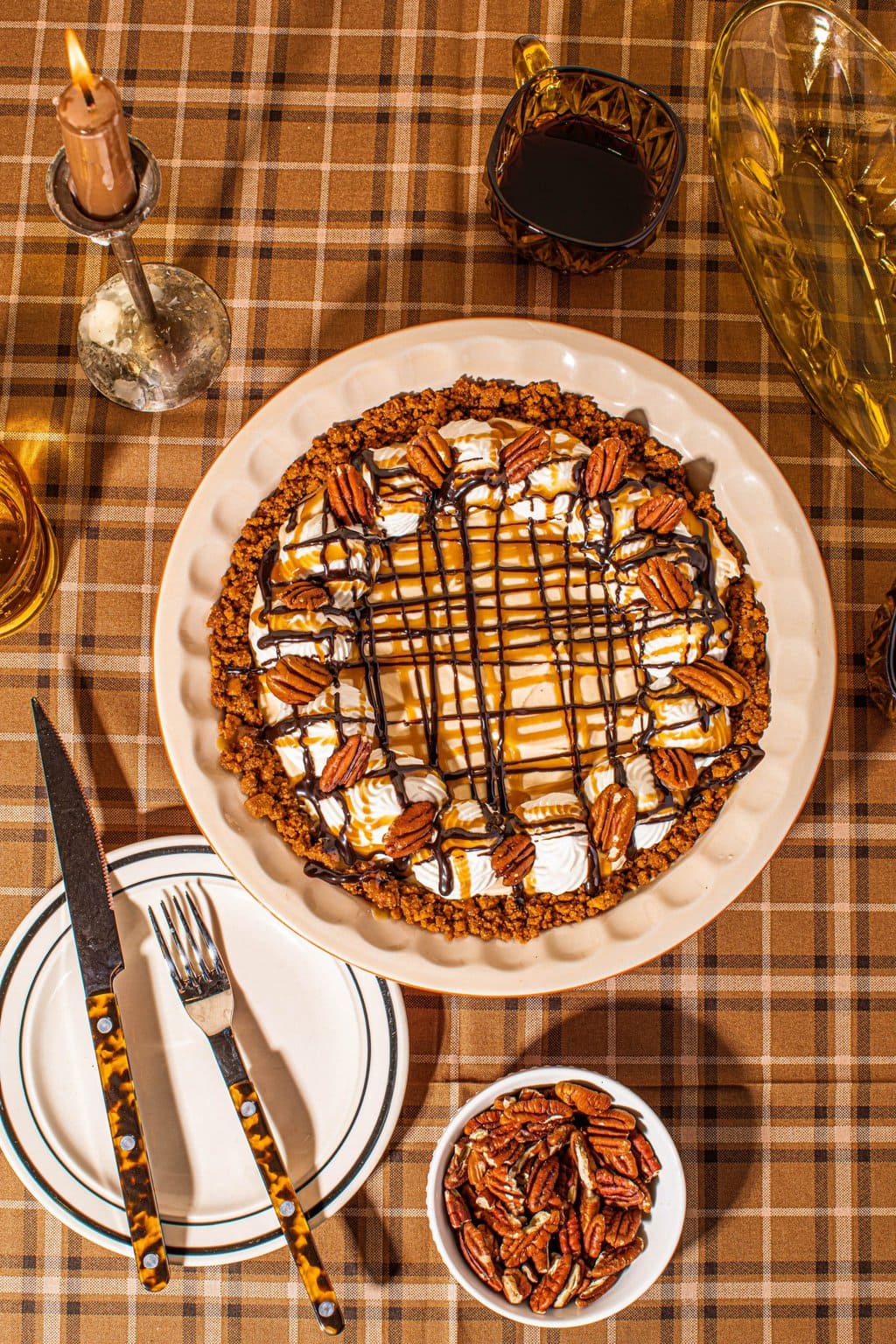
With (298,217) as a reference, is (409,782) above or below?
below

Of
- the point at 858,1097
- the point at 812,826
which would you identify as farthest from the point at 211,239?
the point at 858,1097

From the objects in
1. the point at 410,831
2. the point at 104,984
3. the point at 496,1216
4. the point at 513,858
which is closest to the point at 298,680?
the point at 410,831

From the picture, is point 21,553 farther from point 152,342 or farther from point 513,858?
point 513,858

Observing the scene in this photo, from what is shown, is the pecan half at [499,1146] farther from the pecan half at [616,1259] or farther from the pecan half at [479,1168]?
the pecan half at [616,1259]

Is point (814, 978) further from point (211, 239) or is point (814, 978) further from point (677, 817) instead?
point (211, 239)

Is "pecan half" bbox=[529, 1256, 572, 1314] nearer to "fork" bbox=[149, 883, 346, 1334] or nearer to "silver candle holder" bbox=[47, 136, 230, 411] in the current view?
"fork" bbox=[149, 883, 346, 1334]
